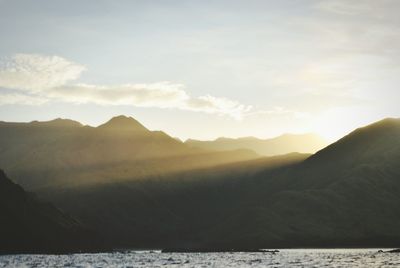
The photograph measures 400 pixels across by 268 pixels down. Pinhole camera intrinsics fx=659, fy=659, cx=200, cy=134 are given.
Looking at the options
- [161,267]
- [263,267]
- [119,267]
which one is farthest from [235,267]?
[119,267]

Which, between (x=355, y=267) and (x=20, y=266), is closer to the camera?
(x=355, y=267)

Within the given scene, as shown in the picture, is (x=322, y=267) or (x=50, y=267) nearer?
(x=322, y=267)

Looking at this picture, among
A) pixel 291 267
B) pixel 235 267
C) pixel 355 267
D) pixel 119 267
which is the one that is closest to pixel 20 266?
pixel 119 267

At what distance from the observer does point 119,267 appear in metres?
188

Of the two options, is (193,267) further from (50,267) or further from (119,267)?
(50,267)

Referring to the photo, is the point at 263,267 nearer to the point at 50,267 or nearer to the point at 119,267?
the point at 119,267

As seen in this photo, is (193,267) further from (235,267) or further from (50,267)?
(50,267)

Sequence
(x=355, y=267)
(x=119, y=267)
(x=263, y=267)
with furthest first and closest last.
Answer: (x=119, y=267), (x=263, y=267), (x=355, y=267)

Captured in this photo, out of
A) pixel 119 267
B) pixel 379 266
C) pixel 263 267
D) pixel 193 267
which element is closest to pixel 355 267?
pixel 379 266

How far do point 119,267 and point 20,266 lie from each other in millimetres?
27544

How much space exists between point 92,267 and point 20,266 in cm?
2031

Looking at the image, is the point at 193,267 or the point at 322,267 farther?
the point at 193,267

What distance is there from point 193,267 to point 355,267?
145 feet

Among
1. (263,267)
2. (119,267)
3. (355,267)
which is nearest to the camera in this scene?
(355,267)
